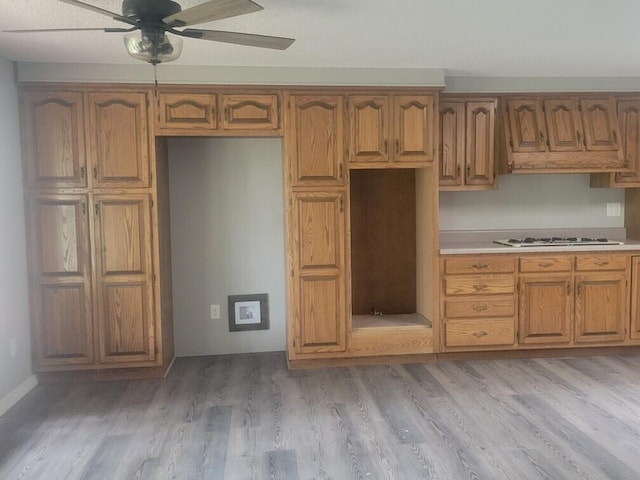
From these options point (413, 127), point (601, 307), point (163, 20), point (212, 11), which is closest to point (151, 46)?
point (163, 20)

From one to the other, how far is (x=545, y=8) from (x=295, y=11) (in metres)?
1.29

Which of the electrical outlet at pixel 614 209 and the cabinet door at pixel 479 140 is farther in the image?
the electrical outlet at pixel 614 209

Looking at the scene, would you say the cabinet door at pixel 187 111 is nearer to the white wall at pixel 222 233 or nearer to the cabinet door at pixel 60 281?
the white wall at pixel 222 233

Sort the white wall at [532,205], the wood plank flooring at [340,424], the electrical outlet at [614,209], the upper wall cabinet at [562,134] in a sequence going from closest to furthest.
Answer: the wood plank flooring at [340,424], the upper wall cabinet at [562,134], the white wall at [532,205], the electrical outlet at [614,209]

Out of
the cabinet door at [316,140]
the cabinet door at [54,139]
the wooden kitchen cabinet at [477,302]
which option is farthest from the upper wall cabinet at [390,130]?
the cabinet door at [54,139]

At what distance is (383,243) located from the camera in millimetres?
4363

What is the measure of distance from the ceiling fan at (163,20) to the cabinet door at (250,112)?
1379mm

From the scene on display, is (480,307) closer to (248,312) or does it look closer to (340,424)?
(340,424)

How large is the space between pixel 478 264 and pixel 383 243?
2.66 ft

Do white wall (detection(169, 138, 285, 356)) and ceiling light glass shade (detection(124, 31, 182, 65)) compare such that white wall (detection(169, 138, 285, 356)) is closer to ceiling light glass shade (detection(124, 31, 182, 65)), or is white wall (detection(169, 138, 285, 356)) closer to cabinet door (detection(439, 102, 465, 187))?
cabinet door (detection(439, 102, 465, 187))

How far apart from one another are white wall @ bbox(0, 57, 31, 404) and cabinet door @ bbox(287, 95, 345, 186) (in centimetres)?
184

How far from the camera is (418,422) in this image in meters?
2.95

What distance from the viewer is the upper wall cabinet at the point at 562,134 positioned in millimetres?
4098

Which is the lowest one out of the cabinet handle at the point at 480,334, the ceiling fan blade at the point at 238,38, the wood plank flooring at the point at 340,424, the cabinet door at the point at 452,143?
the wood plank flooring at the point at 340,424
